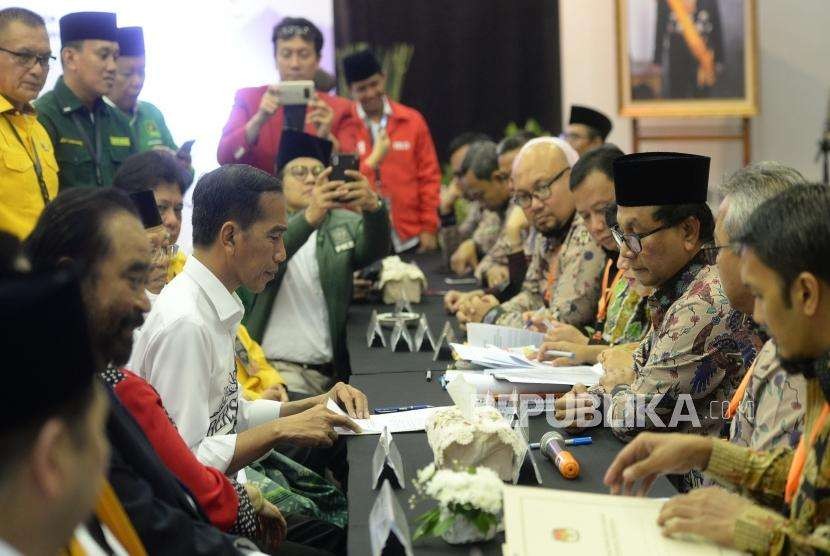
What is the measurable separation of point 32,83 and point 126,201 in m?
2.69

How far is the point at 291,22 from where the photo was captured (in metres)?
6.27

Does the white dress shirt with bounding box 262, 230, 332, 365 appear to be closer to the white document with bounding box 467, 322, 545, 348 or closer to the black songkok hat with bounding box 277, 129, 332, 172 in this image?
the black songkok hat with bounding box 277, 129, 332, 172

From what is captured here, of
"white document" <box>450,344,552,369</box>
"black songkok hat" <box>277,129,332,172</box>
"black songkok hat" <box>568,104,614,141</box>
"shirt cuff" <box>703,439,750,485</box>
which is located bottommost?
"white document" <box>450,344,552,369</box>

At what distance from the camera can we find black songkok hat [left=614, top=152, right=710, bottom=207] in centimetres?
286

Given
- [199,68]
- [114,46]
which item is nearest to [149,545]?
[114,46]

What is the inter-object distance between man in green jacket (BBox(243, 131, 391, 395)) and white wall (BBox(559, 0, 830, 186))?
17.4 feet

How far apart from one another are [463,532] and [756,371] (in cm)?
74

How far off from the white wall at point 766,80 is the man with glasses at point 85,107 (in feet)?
17.9

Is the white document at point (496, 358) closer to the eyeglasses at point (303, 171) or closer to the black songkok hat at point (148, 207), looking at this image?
the black songkok hat at point (148, 207)

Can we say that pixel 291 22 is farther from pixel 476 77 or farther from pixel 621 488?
pixel 621 488

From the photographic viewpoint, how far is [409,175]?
7.17 m

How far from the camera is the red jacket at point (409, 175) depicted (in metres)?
7.13

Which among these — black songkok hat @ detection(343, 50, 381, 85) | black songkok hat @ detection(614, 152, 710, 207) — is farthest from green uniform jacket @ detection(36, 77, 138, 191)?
black songkok hat @ detection(614, 152, 710, 207)

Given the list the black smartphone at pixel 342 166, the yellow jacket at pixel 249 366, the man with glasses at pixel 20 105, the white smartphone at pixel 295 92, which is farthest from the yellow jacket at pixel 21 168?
the white smartphone at pixel 295 92
